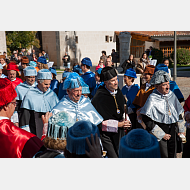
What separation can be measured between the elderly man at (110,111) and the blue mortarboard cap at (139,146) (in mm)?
2323

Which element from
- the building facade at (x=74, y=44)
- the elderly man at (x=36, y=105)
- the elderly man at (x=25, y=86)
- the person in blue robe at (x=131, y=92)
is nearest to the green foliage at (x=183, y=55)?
the building facade at (x=74, y=44)

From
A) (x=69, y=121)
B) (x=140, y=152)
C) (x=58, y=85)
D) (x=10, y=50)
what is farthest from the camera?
(x=10, y=50)

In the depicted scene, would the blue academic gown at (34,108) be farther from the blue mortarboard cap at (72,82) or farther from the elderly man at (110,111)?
the blue mortarboard cap at (72,82)

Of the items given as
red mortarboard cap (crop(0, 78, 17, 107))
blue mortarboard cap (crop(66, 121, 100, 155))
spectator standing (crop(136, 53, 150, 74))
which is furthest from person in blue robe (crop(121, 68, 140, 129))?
spectator standing (crop(136, 53, 150, 74))

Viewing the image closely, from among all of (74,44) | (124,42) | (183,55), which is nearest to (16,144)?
(124,42)

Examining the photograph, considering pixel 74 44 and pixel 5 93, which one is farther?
pixel 74 44

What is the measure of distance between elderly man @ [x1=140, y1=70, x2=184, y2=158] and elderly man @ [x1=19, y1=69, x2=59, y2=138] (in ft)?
6.78

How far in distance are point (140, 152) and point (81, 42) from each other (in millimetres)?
24596

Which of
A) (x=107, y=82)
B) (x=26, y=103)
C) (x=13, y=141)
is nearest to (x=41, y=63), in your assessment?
(x=26, y=103)

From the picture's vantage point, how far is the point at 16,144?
264cm

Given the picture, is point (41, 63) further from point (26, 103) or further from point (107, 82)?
point (107, 82)

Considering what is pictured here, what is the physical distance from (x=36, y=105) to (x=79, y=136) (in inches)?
130

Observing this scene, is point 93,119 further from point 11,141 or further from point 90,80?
point 90,80

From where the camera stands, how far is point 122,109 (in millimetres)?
4598
